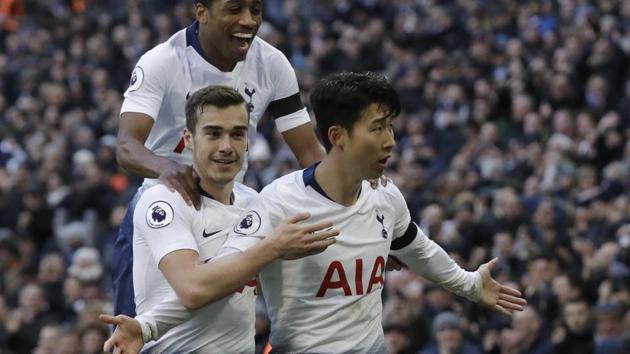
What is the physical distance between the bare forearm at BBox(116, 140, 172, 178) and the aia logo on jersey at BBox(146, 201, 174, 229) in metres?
0.34

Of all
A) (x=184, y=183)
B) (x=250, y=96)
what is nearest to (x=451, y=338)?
(x=250, y=96)

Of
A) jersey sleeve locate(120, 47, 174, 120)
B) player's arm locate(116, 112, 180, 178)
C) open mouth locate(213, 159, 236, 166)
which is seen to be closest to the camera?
open mouth locate(213, 159, 236, 166)

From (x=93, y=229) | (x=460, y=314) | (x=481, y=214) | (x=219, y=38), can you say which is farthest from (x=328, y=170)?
(x=93, y=229)

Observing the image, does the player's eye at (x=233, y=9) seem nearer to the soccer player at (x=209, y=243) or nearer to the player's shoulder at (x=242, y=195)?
the soccer player at (x=209, y=243)

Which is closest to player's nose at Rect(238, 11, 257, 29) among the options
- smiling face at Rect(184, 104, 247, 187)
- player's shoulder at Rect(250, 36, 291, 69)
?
player's shoulder at Rect(250, 36, 291, 69)

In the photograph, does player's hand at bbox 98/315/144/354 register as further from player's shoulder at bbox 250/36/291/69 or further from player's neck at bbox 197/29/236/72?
player's shoulder at bbox 250/36/291/69

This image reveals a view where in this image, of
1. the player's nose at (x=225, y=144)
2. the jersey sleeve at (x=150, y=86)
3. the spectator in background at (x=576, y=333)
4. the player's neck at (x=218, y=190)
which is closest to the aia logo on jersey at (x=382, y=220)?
the player's neck at (x=218, y=190)

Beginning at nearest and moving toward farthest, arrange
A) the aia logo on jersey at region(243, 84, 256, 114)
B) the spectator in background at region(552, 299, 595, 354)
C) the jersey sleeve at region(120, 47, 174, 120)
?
the jersey sleeve at region(120, 47, 174, 120), the aia logo on jersey at region(243, 84, 256, 114), the spectator in background at region(552, 299, 595, 354)

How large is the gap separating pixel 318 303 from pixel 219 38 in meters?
1.45

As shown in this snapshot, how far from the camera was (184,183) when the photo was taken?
6.13m

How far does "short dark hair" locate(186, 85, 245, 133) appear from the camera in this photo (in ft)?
20.0

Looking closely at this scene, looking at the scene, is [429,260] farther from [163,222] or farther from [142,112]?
[142,112]

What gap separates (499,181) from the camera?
46.9 feet

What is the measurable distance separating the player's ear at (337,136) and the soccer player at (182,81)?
0.73m
